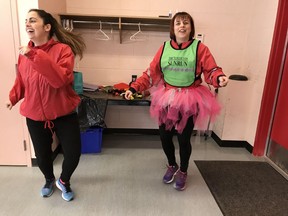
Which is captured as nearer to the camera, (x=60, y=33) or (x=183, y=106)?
(x=60, y=33)

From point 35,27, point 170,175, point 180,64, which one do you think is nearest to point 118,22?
point 180,64

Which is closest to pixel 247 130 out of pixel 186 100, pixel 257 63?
pixel 257 63

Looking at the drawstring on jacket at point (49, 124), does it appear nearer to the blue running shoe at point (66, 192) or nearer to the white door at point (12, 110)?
the blue running shoe at point (66, 192)

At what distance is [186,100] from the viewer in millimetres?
1892

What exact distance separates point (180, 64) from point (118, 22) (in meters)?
1.33

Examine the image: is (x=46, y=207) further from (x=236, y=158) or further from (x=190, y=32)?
(x=236, y=158)

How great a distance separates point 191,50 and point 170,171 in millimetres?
1107

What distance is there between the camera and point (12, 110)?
2279mm

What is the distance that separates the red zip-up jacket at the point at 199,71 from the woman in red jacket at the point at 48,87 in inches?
22.1

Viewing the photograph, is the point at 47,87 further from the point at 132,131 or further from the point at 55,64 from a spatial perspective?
the point at 132,131

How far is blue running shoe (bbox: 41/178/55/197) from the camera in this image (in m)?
1.97

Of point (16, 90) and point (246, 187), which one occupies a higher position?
point (16, 90)

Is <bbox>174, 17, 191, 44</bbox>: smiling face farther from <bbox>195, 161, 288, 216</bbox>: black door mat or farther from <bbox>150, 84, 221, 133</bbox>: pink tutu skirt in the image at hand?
<bbox>195, 161, 288, 216</bbox>: black door mat

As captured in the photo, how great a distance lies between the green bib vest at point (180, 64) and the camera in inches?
73.6
